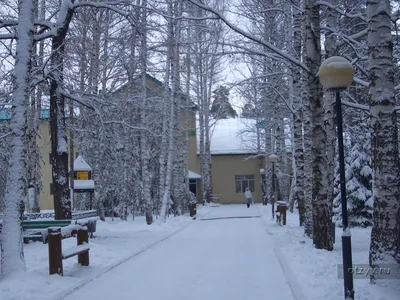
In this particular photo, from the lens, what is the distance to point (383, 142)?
713cm

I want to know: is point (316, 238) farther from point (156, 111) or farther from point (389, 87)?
point (156, 111)

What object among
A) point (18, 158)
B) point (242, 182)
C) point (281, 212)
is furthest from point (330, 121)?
point (242, 182)

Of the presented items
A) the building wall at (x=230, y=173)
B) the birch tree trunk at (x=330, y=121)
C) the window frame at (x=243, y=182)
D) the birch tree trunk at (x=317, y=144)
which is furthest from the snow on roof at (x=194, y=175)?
the birch tree trunk at (x=317, y=144)

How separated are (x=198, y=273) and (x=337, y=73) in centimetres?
482

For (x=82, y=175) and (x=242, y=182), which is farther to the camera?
(x=242, y=182)

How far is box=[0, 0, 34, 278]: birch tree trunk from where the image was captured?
8.02 m

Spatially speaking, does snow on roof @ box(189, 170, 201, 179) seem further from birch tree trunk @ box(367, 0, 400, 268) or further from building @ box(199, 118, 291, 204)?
birch tree trunk @ box(367, 0, 400, 268)

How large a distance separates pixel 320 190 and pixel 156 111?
17717 millimetres

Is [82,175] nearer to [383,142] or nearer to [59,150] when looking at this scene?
[59,150]

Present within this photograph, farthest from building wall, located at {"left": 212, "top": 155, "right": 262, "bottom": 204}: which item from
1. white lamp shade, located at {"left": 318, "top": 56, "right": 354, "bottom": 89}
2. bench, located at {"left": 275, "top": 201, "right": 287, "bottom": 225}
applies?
white lamp shade, located at {"left": 318, "top": 56, "right": 354, "bottom": 89}

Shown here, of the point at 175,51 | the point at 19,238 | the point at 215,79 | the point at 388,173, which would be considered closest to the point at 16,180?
the point at 19,238

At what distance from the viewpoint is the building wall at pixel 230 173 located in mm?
47500

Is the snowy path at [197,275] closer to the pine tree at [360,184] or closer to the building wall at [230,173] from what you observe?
the pine tree at [360,184]

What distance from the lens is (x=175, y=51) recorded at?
2328 cm
